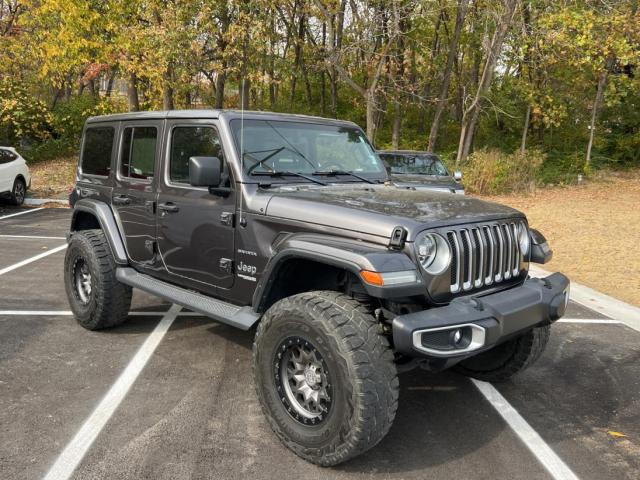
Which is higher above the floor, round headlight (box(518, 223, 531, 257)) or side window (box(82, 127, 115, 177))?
side window (box(82, 127, 115, 177))

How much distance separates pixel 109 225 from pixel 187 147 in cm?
121

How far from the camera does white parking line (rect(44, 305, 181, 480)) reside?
9.34 feet

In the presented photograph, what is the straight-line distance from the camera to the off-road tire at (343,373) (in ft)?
8.78

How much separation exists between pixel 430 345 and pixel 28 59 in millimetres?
19858

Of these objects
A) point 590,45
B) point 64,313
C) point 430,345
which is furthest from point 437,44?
point 430,345

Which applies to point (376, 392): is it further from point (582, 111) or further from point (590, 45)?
point (582, 111)

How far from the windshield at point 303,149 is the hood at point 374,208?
271 millimetres

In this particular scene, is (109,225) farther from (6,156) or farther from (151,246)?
(6,156)

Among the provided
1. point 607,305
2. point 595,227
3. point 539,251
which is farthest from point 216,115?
point 595,227

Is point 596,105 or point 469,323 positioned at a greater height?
point 596,105

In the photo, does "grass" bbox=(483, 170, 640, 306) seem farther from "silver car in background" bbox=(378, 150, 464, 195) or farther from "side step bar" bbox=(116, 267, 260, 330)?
"side step bar" bbox=(116, 267, 260, 330)

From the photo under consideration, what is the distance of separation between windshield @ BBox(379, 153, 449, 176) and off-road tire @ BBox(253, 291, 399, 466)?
8758 mm

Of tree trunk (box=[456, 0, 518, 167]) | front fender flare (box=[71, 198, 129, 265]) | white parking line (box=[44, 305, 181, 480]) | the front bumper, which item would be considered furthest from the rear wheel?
the front bumper

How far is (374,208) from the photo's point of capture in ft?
10.2
